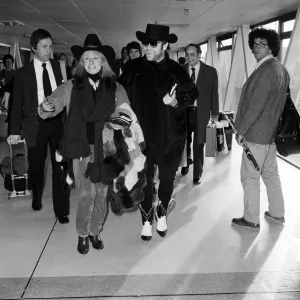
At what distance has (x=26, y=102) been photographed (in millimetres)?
3158

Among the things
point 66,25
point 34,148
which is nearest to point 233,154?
point 34,148

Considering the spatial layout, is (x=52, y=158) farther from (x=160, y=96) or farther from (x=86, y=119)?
(x=160, y=96)

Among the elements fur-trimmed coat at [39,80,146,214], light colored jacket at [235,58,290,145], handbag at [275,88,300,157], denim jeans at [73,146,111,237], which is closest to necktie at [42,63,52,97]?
fur-trimmed coat at [39,80,146,214]

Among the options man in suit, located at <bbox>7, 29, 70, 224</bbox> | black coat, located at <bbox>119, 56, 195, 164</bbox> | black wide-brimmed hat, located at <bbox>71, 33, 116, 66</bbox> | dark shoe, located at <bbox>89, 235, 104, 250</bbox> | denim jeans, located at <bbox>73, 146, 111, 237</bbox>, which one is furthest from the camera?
man in suit, located at <bbox>7, 29, 70, 224</bbox>

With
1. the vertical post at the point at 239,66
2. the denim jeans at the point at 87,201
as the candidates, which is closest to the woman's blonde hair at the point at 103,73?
the denim jeans at the point at 87,201

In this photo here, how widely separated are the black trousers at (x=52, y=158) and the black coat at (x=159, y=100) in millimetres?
790

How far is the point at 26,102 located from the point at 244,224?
2.00 m

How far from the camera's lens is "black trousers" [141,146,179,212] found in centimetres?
289

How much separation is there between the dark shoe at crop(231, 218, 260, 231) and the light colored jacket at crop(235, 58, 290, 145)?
0.68 metres

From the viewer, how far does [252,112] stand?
284 cm

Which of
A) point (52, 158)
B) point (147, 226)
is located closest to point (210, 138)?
point (147, 226)

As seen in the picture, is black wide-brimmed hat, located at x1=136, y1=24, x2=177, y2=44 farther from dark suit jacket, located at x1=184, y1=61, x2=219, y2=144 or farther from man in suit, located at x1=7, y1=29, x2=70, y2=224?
dark suit jacket, located at x1=184, y1=61, x2=219, y2=144

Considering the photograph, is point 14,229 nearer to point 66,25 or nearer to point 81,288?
point 81,288

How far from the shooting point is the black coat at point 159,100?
2.73 meters
